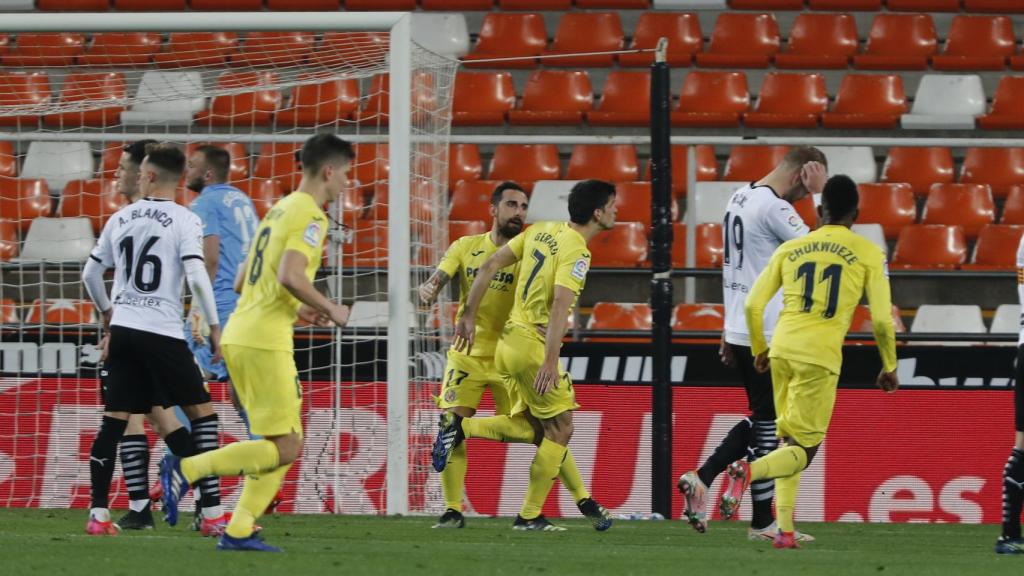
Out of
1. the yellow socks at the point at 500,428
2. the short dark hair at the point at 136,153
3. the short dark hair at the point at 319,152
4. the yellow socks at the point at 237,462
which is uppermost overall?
the short dark hair at the point at 136,153

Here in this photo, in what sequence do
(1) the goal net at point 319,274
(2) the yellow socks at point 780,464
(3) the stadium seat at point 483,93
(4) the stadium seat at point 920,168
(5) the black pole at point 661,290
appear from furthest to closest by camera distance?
(3) the stadium seat at point 483,93
(4) the stadium seat at point 920,168
(5) the black pole at point 661,290
(1) the goal net at point 319,274
(2) the yellow socks at point 780,464

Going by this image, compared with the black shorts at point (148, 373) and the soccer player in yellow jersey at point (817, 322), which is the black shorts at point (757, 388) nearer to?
the soccer player in yellow jersey at point (817, 322)

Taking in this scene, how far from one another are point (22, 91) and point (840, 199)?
7.04 metres

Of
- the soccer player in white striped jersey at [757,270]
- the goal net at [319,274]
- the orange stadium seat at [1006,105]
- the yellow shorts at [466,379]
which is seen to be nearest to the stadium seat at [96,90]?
the goal net at [319,274]

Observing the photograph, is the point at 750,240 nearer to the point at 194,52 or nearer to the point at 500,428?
the point at 500,428

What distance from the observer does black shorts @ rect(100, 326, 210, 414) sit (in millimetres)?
6785

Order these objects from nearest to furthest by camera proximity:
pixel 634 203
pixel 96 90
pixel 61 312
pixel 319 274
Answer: pixel 61 312 → pixel 319 274 → pixel 96 90 → pixel 634 203

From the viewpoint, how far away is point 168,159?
22.4 feet

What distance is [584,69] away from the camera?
48.0 ft

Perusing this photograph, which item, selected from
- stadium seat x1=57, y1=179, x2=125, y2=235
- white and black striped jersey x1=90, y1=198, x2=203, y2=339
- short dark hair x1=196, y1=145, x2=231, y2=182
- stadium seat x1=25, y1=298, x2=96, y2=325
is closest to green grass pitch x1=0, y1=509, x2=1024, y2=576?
white and black striped jersey x1=90, y1=198, x2=203, y2=339

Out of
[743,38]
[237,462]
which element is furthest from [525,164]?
[237,462]

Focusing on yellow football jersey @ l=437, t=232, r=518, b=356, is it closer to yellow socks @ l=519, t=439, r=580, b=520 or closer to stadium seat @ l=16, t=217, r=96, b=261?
yellow socks @ l=519, t=439, r=580, b=520

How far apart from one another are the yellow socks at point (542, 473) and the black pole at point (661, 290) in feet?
4.04

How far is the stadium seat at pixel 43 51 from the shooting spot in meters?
12.0
